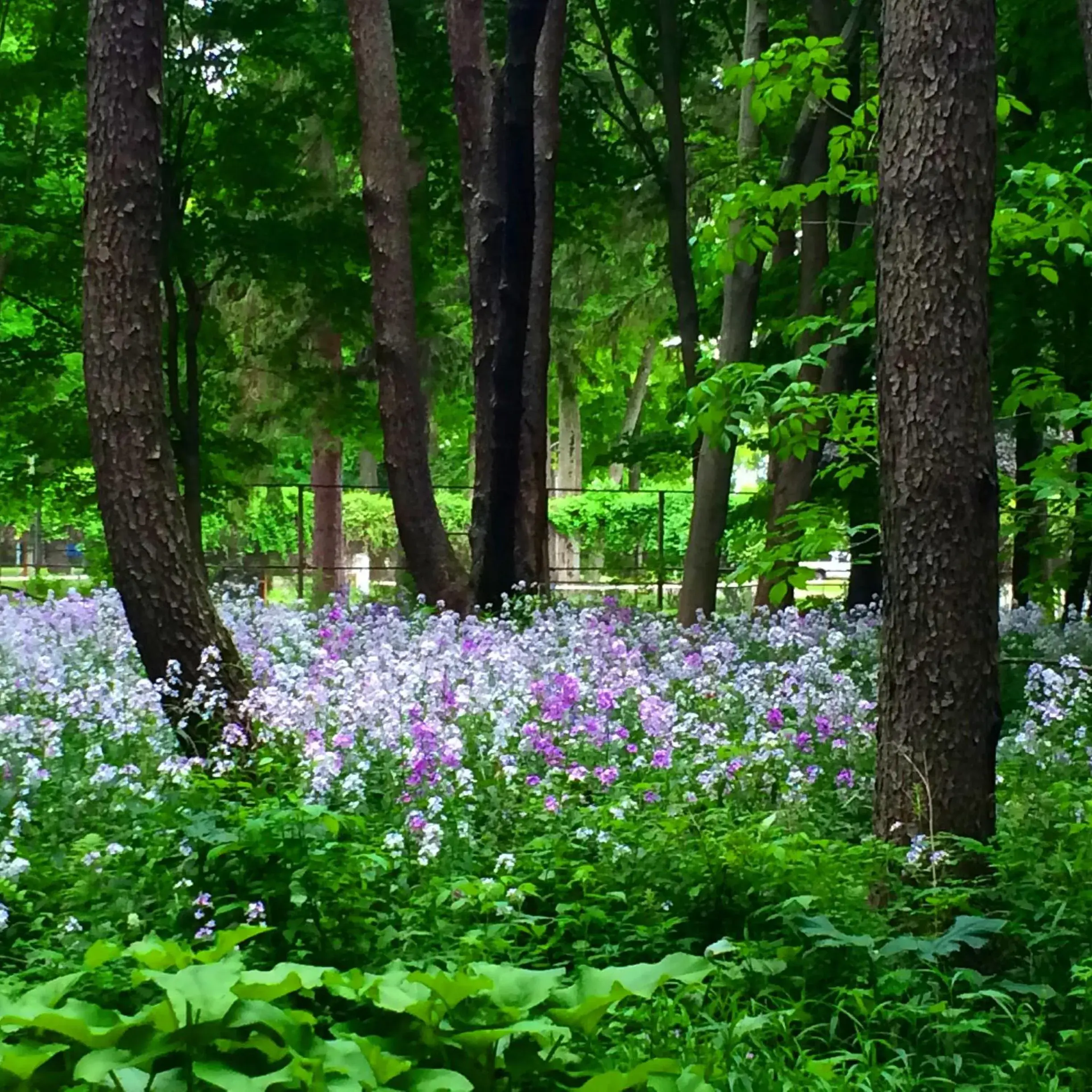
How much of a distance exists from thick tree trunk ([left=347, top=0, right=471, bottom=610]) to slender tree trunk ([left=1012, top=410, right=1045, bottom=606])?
181 inches

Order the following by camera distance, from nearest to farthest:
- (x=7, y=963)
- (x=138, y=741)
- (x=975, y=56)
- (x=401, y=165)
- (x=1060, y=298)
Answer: (x=7, y=963), (x=975, y=56), (x=138, y=741), (x=1060, y=298), (x=401, y=165)

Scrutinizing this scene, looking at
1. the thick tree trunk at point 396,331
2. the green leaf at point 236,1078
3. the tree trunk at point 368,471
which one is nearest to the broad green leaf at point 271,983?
the green leaf at point 236,1078

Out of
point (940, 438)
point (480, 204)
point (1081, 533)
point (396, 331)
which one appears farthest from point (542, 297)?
point (940, 438)

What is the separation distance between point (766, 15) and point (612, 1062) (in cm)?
1009

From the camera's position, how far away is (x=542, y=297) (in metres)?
11.0

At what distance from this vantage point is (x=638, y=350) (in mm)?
29109

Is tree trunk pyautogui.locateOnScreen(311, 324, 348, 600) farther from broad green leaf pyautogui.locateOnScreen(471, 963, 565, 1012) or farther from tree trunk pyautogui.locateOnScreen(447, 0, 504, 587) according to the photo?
broad green leaf pyautogui.locateOnScreen(471, 963, 565, 1012)

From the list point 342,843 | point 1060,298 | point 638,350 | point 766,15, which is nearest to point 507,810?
point 342,843

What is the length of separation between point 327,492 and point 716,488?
11.3 meters

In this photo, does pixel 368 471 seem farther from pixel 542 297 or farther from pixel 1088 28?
pixel 1088 28

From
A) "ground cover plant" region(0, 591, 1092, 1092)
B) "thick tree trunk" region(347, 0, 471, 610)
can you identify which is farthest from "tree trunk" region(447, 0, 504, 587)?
"ground cover plant" region(0, 591, 1092, 1092)

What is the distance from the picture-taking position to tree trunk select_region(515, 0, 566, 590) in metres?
10.7

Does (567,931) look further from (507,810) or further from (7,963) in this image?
(7,963)

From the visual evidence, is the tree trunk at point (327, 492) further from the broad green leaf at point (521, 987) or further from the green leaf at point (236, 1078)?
the green leaf at point (236, 1078)
